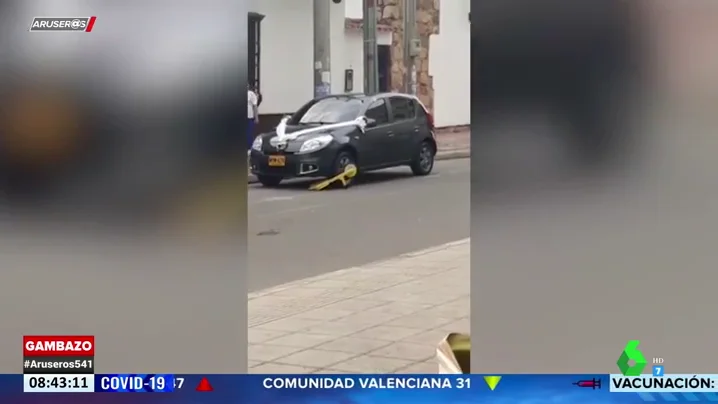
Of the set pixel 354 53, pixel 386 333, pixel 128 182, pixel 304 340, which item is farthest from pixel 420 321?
pixel 128 182

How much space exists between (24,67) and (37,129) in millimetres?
146

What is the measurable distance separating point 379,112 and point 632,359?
2.72ft

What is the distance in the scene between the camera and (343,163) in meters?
2.51

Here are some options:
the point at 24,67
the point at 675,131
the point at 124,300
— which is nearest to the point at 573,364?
the point at 675,131

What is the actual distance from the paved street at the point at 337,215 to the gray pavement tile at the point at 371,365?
0.27m

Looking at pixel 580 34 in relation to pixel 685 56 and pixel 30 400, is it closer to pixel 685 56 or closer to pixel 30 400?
pixel 685 56

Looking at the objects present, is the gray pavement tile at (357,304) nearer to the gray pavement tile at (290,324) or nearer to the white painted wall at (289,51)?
the gray pavement tile at (290,324)

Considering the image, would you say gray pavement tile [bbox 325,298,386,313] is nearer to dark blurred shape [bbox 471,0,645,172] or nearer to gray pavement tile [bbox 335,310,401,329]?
gray pavement tile [bbox 335,310,401,329]

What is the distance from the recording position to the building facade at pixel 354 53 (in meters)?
2.32

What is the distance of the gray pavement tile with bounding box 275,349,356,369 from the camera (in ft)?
8.01

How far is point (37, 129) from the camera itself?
235 cm

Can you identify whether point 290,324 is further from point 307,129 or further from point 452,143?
point 452,143

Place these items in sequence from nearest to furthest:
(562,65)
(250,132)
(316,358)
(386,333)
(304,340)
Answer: (562,65), (250,132), (316,358), (304,340), (386,333)

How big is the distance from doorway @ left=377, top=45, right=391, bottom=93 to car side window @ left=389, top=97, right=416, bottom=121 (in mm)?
48
